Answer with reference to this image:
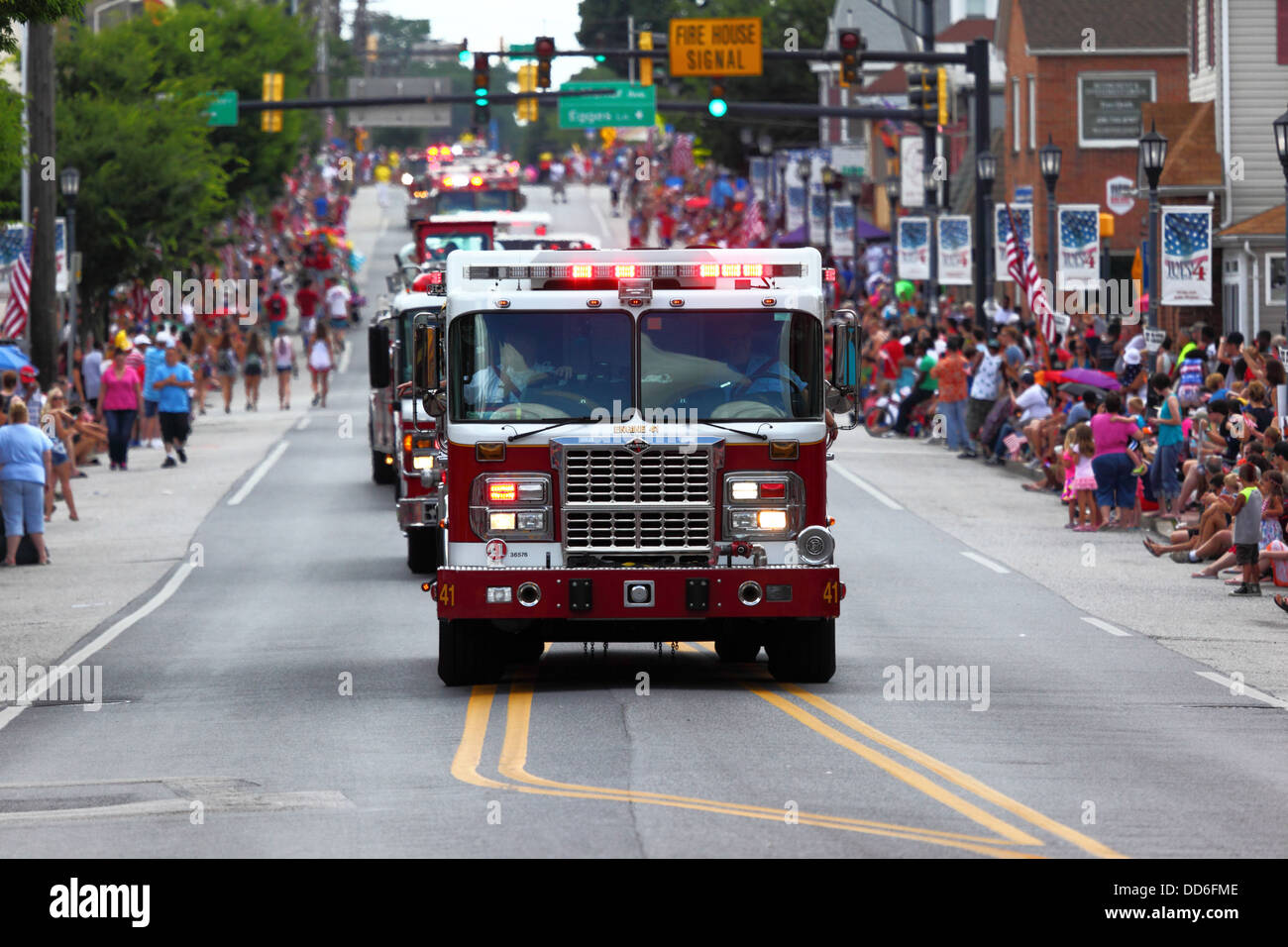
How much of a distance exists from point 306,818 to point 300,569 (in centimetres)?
1325

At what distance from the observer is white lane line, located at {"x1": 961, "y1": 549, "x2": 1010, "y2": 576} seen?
22969 millimetres

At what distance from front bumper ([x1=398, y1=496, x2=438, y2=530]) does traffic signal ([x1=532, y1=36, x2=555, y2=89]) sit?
24.4 m

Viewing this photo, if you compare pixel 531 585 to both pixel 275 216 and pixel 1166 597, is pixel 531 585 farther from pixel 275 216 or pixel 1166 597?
pixel 275 216

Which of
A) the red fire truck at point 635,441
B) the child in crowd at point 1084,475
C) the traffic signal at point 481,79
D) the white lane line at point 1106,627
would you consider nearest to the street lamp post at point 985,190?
the traffic signal at point 481,79

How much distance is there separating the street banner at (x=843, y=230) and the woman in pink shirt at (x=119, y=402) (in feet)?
95.7

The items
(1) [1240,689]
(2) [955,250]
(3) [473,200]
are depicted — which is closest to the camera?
(1) [1240,689]

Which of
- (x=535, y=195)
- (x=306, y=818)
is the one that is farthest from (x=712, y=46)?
(x=535, y=195)

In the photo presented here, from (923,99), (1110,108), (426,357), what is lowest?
(426,357)

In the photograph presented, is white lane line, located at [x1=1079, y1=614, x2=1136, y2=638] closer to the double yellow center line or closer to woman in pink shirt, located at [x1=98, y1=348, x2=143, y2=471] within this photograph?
the double yellow center line

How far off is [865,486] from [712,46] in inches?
689

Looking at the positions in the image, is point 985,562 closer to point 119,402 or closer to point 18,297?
point 119,402

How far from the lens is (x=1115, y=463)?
25.6m

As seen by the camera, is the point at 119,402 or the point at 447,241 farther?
the point at 447,241

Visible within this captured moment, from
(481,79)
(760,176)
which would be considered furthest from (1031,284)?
(760,176)
